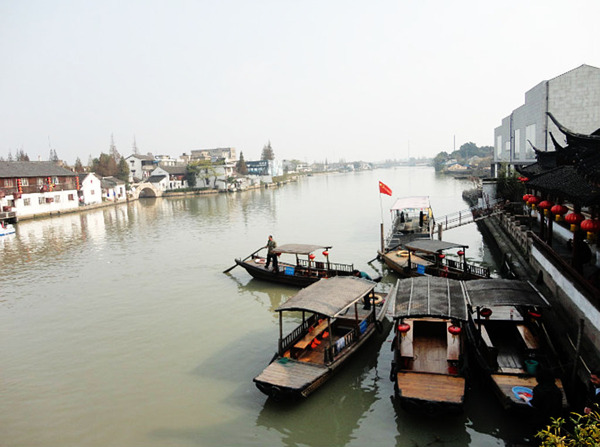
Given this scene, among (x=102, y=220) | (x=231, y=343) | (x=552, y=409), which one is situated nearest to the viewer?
(x=552, y=409)

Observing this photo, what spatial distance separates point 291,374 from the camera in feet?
34.6

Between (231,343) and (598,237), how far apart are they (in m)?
11.4

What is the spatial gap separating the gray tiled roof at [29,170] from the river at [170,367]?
2618 centimetres

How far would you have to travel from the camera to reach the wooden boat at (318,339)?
1028 centimetres

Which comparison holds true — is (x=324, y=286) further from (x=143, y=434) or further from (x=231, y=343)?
(x=143, y=434)

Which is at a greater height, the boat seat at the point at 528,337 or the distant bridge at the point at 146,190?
the distant bridge at the point at 146,190

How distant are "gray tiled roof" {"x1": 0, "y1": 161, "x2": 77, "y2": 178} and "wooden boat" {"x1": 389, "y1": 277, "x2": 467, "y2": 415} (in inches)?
2048

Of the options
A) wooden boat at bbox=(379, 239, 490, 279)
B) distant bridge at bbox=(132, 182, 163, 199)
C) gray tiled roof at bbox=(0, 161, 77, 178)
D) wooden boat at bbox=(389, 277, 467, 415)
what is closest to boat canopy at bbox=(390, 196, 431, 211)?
wooden boat at bbox=(379, 239, 490, 279)

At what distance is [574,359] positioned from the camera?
10.1 meters

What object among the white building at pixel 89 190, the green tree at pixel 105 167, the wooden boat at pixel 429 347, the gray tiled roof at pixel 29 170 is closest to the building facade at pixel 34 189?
the gray tiled roof at pixel 29 170

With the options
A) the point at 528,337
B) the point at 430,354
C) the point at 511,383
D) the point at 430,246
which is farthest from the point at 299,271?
the point at 511,383

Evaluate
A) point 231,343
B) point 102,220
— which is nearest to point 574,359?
point 231,343

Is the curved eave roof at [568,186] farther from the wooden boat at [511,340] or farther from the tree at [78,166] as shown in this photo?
the tree at [78,166]

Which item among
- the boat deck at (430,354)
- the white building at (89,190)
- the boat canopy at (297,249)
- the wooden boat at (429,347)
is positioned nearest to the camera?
the wooden boat at (429,347)
